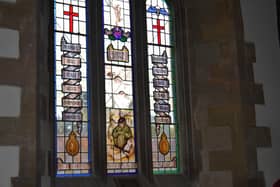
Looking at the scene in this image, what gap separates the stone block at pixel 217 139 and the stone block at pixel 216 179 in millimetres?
206

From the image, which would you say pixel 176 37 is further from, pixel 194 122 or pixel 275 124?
pixel 275 124

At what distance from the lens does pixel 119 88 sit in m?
4.56

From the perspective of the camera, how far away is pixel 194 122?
473cm

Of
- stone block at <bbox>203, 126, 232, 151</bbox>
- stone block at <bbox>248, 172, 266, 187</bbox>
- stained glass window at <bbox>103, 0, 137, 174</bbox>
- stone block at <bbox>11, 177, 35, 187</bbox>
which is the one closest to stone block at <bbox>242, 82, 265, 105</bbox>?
stone block at <bbox>203, 126, 232, 151</bbox>

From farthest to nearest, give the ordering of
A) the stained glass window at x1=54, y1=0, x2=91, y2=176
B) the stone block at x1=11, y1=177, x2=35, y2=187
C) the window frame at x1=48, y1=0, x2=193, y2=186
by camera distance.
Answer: the window frame at x1=48, y1=0, x2=193, y2=186, the stained glass window at x1=54, y1=0, x2=91, y2=176, the stone block at x1=11, y1=177, x2=35, y2=187

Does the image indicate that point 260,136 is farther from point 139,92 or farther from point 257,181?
point 139,92

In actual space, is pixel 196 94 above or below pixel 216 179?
above

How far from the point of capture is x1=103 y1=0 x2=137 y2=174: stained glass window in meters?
4.43

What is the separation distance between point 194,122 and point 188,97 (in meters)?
0.23

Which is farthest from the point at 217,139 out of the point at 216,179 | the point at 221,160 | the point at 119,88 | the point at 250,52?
the point at 119,88

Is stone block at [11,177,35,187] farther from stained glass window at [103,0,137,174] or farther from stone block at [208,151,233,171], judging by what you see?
stone block at [208,151,233,171]

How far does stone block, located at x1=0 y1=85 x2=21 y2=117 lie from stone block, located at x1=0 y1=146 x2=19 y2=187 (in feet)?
0.74

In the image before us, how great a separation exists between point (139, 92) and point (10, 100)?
1.39 meters

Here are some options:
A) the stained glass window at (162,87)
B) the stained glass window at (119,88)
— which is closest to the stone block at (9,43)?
the stained glass window at (119,88)
